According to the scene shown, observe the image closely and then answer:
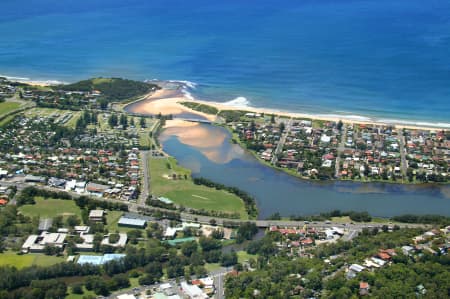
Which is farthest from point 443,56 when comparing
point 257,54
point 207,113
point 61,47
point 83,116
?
point 61,47

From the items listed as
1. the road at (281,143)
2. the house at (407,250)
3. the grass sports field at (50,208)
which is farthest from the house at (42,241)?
the house at (407,250)

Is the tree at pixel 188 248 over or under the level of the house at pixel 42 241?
over

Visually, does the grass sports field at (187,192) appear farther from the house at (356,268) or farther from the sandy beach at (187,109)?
the sandy beach at (187,109)

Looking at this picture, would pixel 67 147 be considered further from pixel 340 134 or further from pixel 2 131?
pixel 340 134

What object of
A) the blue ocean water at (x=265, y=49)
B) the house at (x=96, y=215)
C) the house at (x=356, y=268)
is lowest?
the house at (x=356, y=268)

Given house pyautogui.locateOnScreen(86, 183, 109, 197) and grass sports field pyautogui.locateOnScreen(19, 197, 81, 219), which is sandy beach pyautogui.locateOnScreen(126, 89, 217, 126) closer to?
house pyautogui.locateOnScreen(86, 183, 109, 197)

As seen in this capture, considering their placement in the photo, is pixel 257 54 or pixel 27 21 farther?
pixel 27 21

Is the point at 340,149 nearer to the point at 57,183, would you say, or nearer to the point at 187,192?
the point at 187,192

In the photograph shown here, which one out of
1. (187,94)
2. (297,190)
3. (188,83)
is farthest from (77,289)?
(188,83)
